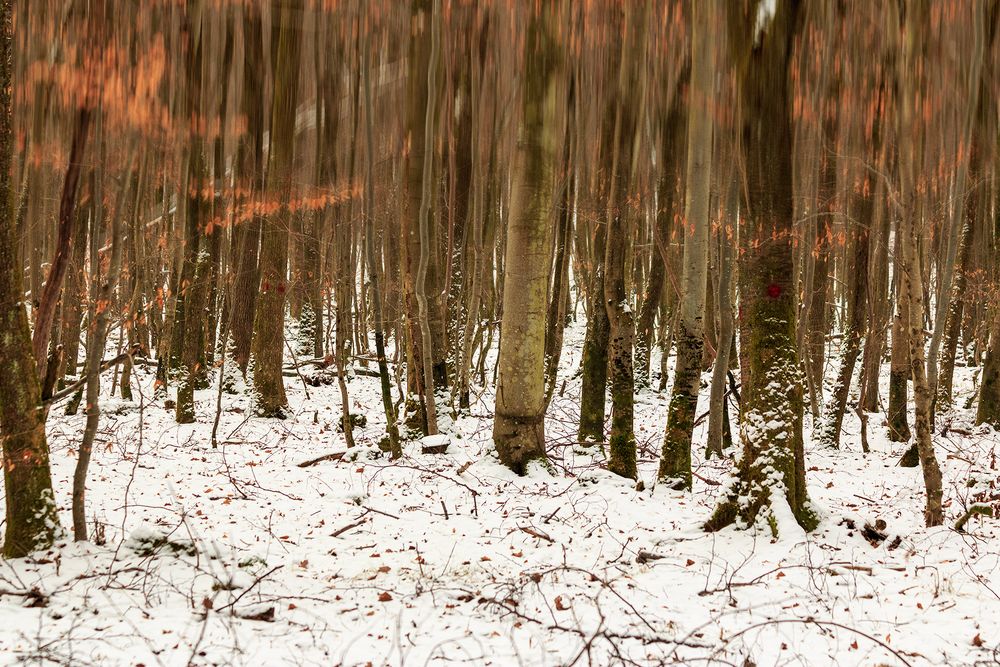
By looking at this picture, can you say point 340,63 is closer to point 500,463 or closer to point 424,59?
point 424,59

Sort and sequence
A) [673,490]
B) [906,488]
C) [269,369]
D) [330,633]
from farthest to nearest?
[269,369]
[906,488]
[673,490]
[330,633]

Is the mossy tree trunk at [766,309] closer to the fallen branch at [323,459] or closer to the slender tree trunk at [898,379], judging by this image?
the fallen branch at [323,459]

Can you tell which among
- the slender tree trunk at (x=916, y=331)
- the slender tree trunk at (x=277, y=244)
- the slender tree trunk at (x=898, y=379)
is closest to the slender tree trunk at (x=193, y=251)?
the slender tree trunk at (x=277, y=244)

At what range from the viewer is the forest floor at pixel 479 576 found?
4184mm

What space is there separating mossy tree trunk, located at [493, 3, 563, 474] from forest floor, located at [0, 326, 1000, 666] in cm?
63

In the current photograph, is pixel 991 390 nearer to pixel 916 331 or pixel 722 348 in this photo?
pixel 722 348

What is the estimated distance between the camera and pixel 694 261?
813cm

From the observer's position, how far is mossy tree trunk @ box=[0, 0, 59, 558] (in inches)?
206

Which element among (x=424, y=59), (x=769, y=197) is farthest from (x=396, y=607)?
(x=424, y=59)

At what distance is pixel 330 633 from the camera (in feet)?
14.7

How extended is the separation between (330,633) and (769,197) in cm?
506

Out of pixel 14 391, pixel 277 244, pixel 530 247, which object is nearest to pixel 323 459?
pixel 530 247

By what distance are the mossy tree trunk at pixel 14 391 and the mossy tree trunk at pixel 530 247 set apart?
15.3ft

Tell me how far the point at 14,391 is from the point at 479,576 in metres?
3.87
